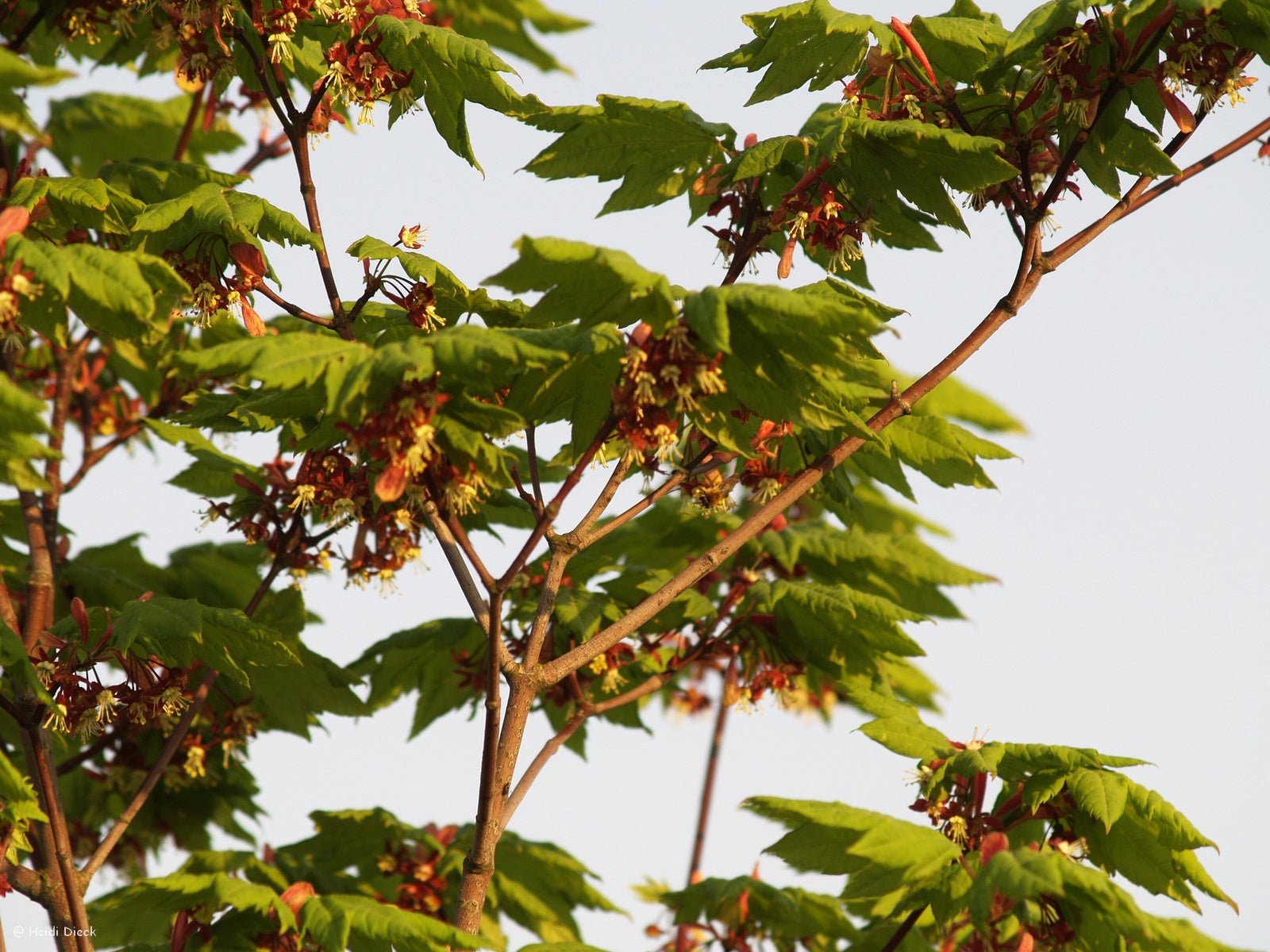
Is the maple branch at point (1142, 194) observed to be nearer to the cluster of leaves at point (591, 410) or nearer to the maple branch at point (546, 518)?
the cluster of leaves at point (591, 410)

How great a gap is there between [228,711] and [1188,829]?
14.1 feet

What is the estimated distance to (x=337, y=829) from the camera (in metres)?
7.04

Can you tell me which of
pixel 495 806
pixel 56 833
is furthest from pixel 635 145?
pixel 56 833

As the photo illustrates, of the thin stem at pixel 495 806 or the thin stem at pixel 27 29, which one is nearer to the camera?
the thin stem at pixel 495 806

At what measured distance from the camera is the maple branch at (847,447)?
16.0 ft

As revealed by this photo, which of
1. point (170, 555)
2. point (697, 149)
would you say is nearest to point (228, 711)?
point (170, 555)

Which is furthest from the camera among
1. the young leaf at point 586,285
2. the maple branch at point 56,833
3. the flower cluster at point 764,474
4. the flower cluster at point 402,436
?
the flower cluster at point 764,474

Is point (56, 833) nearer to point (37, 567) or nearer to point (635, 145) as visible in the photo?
point (37, 567)

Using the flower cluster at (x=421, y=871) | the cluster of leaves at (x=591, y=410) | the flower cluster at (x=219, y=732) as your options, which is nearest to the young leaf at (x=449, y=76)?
the cluster of leaves at (x=591, y=410)

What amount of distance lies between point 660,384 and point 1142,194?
7.06 feet

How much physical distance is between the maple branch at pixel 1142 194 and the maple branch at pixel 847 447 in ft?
0.40

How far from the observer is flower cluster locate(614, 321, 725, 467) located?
4109 millimetres

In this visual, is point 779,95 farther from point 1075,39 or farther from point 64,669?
point 64,669

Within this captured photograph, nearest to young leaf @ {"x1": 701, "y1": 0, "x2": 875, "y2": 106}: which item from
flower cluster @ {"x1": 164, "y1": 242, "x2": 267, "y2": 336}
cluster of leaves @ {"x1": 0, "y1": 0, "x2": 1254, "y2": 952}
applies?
cluster of leaves @ {"x1": 0, "y1": 0, "x2": 1254, "y2": 952}
